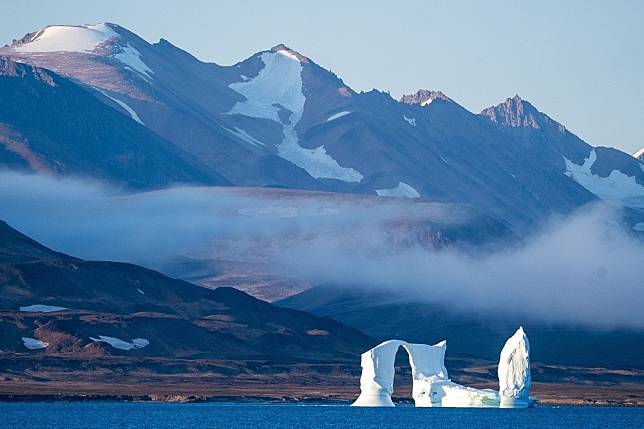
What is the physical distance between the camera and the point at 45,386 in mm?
174250

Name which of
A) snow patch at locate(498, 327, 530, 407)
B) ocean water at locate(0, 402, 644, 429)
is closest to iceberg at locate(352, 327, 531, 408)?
snow patch at locate(498, 327, 530, 407)

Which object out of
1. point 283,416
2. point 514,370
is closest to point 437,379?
point 514,370

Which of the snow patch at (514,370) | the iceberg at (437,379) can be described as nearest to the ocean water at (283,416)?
the iceberg at (437,379)

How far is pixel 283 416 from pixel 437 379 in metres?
13.6

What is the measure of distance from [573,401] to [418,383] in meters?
43.4

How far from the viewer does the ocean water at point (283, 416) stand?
120438 millimetres

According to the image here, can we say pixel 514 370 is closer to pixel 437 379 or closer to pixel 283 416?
pixel 437 379

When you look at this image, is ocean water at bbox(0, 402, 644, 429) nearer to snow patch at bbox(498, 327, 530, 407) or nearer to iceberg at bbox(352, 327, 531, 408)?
iceberg at bbox(352, 327, 531, 408)

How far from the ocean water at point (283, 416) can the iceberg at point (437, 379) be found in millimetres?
1488

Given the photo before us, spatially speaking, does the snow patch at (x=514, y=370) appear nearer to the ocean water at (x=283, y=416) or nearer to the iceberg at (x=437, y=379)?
the iceberg at (x=437, y=379)

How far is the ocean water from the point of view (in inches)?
4742

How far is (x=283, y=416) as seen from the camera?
133000 mm

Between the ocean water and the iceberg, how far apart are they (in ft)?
4.88

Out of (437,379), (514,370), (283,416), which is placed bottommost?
(283,416)
